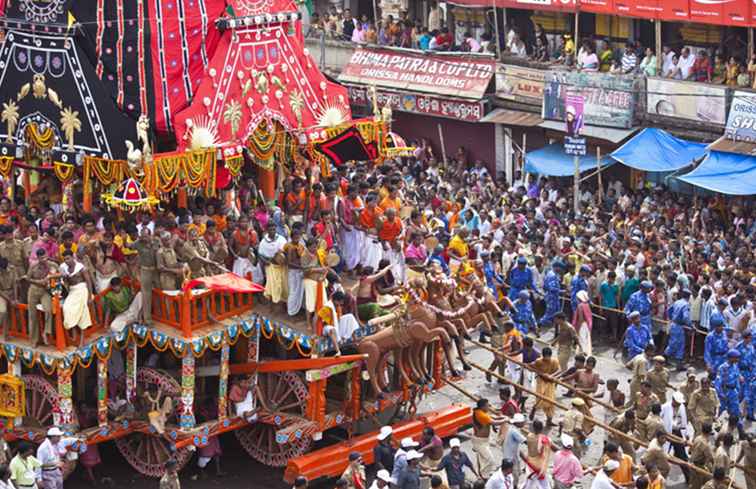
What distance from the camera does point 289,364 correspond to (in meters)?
21.4

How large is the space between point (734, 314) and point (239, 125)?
799 centimetres

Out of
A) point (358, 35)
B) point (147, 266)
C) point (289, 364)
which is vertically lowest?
point (289, 364)

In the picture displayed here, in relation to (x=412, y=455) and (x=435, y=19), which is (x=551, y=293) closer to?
(x=412, y=455)

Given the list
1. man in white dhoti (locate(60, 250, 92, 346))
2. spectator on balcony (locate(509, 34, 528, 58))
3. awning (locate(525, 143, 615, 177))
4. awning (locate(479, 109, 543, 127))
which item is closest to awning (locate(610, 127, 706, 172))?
awning (locate(525, 143, 615, 177))

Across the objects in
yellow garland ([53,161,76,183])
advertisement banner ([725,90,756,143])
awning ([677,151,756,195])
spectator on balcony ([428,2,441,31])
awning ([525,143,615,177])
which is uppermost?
spectator on balcony ([428,2,441,31])

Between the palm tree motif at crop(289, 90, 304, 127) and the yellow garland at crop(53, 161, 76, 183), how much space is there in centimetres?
319

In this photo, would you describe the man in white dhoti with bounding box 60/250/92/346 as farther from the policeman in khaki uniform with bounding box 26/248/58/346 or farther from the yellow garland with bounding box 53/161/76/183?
the yellow garland with bounding box 53/161/76/183

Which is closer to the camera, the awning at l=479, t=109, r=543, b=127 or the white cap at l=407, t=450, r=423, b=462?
the white cap at l=407, t=450, r=423, b=462

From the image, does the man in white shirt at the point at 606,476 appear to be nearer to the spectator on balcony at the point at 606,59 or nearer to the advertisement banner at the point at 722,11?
the advertisement banner at the point at 722,11

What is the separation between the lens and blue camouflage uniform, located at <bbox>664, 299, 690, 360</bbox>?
25422mm

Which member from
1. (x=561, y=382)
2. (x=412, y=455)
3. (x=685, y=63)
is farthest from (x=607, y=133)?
(x=412, y=455)

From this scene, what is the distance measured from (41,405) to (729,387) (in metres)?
9.27

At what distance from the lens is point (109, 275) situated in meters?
20.8

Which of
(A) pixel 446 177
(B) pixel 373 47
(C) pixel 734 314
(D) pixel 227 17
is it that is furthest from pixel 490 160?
(D) pixel 227 17
